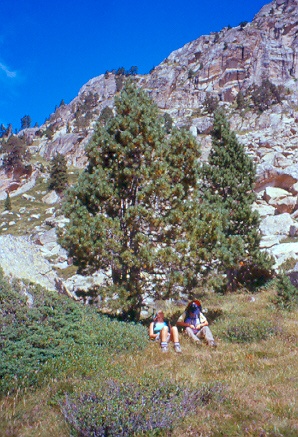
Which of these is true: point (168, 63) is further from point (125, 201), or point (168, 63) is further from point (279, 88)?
point (125, 201)

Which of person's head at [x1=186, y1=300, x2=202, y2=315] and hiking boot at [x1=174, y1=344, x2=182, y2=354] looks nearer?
hiking boot at [x1=174, y1=344, x2=182, y2=354]

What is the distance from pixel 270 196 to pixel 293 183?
6.63 feet

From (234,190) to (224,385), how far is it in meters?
12.3

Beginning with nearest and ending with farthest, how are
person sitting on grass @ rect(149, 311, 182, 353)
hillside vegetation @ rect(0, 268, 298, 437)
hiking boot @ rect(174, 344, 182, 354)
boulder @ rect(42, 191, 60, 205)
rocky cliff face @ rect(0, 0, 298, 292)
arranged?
hillside vegetation @ rect(0, 268, 298, 437) < hiking boot @ rect(174, 344, 182, 354) < person sitting on grass @ rect(149, 311, 182, 353) < boulder @ rect(42, 191, 60, 205) < rocky cliff face @ rect(0, 0, 298, 292)

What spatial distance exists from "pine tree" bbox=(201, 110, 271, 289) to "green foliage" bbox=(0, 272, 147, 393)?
9.35 meters

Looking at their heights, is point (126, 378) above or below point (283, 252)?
below

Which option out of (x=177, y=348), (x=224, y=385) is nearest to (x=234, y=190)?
(x=177, y=348)

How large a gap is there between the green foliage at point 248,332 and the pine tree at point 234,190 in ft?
20.7

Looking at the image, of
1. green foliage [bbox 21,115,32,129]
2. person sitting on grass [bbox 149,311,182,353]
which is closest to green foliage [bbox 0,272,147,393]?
person sitting on grass [bbox 149,311,182,353]

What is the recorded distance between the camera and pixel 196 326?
9367 millimetres

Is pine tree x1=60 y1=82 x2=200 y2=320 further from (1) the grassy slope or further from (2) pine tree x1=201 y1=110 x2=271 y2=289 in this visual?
(2) pine tree x1=201 y1=110 x2=271 y2=289

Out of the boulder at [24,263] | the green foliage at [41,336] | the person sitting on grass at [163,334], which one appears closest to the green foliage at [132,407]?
the green foliage at [41,336]

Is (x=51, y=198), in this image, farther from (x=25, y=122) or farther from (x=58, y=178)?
(x=25, y=122)

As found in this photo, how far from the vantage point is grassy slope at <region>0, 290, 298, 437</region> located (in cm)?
443
